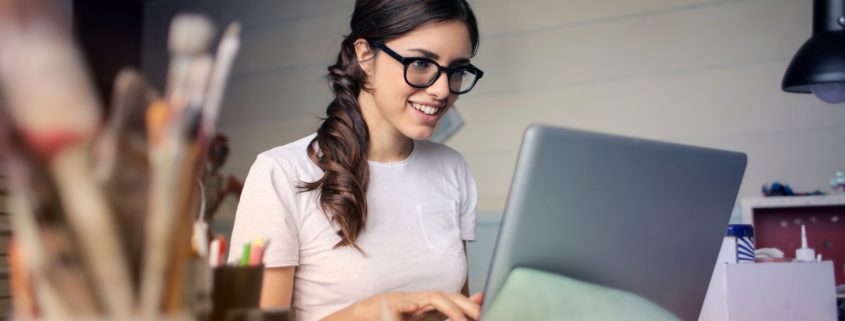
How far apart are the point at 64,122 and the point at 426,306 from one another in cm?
67

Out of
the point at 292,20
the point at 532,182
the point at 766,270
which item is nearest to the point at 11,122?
the point at 532,182

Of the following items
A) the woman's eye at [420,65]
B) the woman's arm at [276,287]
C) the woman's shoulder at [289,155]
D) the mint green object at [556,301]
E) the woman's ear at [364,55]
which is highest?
the woman's ear at [364,55]

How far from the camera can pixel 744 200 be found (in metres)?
2.46

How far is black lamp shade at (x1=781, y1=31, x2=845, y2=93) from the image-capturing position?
6.09 feet

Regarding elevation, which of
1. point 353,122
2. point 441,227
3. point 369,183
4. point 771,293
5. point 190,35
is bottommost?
point 771,293

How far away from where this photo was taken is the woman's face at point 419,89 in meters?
1.34

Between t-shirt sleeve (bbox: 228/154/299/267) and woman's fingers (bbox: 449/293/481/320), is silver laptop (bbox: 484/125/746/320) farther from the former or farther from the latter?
t-shirt sleeve (bbox: 228/154/299/267)

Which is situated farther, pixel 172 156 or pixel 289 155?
pixel 289 155

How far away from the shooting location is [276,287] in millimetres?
1266

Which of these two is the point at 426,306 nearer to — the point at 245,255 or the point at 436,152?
the point at 245,255

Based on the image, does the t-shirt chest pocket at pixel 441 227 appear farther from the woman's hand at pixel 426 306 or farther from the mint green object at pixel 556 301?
the mint green object at pixel 556 301

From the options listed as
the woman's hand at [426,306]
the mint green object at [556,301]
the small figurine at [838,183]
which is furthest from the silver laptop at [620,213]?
the small figurine at [838,183]

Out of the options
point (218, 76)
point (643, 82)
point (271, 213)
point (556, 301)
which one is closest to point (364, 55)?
point (271, 213)

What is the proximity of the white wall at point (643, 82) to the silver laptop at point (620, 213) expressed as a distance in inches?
70.0
